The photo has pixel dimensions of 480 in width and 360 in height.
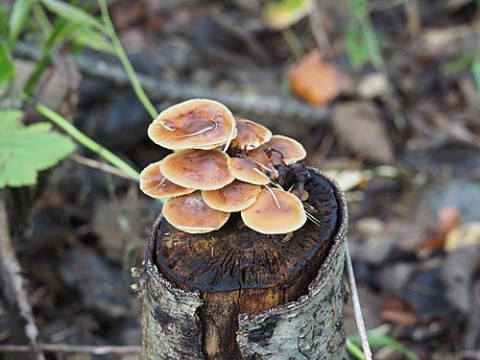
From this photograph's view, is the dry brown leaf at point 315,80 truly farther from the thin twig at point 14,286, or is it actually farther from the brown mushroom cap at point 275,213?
the brown mushroom cap at point 275,213

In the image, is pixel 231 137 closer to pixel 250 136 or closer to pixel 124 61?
pixel 250 136

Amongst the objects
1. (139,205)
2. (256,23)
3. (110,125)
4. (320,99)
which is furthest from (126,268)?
(256,23)

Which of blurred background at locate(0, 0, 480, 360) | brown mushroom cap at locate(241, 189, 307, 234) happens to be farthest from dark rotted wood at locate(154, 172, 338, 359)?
Answer: blurred background at locate(0, 0, 480, 360)

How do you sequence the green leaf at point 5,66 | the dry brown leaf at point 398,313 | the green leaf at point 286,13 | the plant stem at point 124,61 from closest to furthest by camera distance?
the green leaf at point 5,66 → the plant stem at point 124,61 → the dry brown leaf at point 398,313 → the green leaf at point 286,13

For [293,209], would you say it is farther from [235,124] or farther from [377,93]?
[377,93]

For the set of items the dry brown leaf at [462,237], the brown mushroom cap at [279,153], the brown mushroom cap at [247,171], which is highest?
the brown mushroom cap at [247,171]

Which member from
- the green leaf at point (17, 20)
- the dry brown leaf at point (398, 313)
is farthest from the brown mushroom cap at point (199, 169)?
the dry brown leaf at point (398, 313)

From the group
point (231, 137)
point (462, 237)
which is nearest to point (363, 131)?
point (462, 237)
